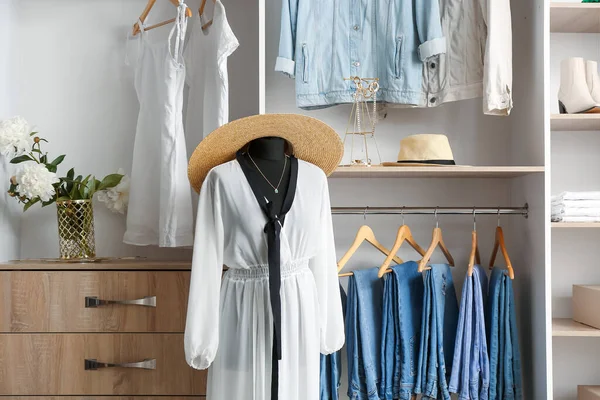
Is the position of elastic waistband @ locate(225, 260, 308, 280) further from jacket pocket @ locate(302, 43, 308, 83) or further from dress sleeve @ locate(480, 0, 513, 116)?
dress sleeve @ locate(480, 0, 513, 116)

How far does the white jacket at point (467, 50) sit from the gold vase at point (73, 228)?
4.88ft

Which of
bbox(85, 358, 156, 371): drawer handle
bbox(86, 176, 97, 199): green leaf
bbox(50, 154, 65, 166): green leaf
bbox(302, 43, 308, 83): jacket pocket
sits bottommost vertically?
bbox(85, 358, 156, 371): drawer handle

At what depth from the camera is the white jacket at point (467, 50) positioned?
261cm

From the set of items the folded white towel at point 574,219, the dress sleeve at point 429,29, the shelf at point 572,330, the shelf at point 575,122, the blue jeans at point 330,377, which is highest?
the dress sleeve at point 429,29

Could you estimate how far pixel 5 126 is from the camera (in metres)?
2.67

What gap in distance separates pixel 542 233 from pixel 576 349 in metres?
0.73

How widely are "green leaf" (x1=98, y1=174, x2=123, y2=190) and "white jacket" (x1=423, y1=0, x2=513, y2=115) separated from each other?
1.34m

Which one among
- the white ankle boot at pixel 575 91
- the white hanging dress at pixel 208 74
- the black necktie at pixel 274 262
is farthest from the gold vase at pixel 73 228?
the white ankle boot at pixel 575 91

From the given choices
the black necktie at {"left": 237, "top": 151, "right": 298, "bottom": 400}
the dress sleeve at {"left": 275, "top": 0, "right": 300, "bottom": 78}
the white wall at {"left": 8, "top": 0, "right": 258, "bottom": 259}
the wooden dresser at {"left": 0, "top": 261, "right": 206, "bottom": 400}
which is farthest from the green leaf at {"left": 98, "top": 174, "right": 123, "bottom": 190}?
the black necktie at {"left": 237, "top": 151, "right": 298, "bottom": 400}

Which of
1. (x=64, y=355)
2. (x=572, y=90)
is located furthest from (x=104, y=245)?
(x=572, y=90)

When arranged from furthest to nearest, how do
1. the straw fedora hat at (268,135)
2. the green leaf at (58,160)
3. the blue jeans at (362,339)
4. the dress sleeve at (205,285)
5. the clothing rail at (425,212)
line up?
1. the green leaf at (58,160)
2. the clothing rail at (425,212)
3. the blue jeans at (362,339)
4. the straw fedora hat at (268,135)
5. the dress sleeve at (205,285)

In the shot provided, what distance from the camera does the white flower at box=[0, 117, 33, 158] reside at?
266cm

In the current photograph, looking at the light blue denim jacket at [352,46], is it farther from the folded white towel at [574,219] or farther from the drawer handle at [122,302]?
the drawer handle at [122,302]

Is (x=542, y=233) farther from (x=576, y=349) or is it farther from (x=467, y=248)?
(x=576, y=349)
